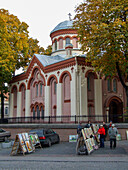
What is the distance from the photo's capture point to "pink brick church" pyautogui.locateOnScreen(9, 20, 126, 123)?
25359mm

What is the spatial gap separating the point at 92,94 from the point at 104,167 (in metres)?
17.1

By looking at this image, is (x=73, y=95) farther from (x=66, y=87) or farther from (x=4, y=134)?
(x=4, y=134)

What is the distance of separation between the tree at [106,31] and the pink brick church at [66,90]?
15.8 ft

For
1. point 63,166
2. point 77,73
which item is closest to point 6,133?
point 77,73

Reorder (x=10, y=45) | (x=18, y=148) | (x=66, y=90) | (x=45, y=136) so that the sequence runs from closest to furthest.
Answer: (x=18, y=148), (x=45, y=136), (x=66, y=90), (x=10, y=45)

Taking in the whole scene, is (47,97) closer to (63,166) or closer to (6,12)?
(6,12)

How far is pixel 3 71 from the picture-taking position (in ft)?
101

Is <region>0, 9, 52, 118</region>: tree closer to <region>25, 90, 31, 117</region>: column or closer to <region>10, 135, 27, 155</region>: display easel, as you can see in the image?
<region>25, 90, 31, 117</region>: column

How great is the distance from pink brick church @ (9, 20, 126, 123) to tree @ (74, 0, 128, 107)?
4.81m

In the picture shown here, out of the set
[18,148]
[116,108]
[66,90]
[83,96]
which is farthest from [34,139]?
[116,108]

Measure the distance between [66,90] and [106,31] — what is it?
11055mm

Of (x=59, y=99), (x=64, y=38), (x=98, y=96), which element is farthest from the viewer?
(x=64, y=38)

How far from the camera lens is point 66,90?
88.8 feet

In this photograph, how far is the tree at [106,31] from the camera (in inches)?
703
